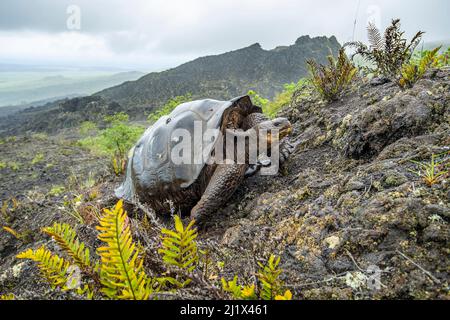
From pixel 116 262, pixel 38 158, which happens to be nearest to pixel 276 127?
pixel 116 262

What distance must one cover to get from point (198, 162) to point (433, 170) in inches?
72.7

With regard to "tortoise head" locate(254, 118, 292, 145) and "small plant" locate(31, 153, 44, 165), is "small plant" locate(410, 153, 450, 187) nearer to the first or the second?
"tortoise head" locate(254, 118, 292, 145)

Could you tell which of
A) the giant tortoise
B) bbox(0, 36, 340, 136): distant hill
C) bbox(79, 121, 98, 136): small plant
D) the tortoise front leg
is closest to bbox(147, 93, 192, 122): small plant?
the giant tortoise

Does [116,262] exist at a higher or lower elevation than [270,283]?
higher

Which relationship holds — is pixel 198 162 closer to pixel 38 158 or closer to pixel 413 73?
pixel 413 73

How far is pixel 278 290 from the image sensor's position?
4.22ft

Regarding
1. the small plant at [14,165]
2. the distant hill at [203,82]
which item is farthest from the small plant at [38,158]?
the distant hill at [203,82]

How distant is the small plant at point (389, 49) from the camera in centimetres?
297

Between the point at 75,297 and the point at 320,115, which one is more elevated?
the point at 320,115

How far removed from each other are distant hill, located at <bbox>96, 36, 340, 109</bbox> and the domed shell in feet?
74.1

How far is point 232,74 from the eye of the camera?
102 ft

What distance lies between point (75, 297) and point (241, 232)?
4.05ft

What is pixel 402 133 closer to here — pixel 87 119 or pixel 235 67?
pixel 87 119
